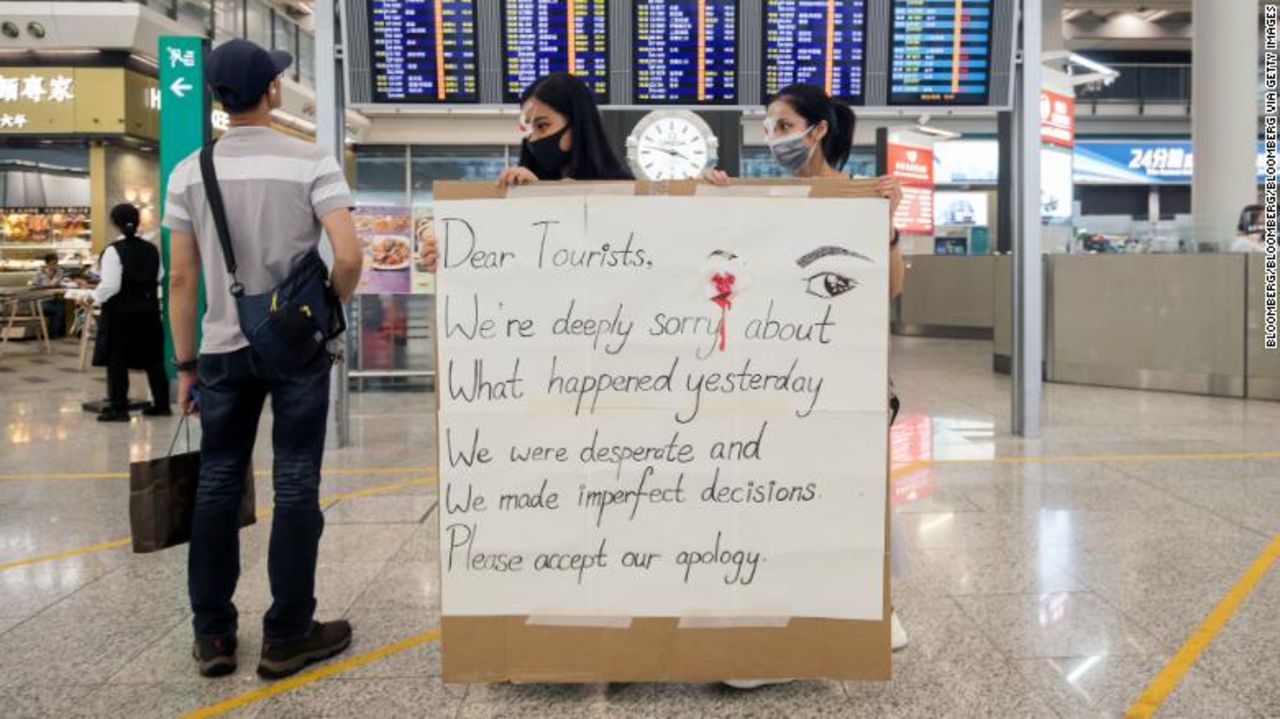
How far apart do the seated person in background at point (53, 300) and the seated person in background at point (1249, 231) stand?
15003 millimetres

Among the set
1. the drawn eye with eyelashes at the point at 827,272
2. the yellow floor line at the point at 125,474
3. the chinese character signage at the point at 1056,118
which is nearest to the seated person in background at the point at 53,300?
the yellow floor line at the point at 125,474

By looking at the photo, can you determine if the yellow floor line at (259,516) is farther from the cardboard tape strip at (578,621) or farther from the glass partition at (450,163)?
the glass partition at (450,163)

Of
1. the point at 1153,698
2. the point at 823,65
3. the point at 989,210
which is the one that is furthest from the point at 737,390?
the point at 989,210

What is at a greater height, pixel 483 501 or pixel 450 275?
pixel 450 275

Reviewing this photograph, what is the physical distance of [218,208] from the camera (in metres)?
2.67

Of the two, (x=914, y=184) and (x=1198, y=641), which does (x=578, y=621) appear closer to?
(x=1198, y=641)

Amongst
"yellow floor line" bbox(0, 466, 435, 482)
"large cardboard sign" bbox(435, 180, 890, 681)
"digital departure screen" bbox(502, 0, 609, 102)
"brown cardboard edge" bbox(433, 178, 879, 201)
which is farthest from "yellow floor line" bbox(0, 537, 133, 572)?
"digital departure screen" bbox(502, 0, 609, 102)

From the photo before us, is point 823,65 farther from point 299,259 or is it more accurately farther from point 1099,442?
point 299,259

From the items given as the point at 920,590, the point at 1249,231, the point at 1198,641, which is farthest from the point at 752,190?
the point at 1249,231

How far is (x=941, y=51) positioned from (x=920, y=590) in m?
4.18

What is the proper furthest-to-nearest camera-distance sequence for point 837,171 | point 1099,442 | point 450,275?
1. point 1099,442
2. point 837,171
3. point 450,275

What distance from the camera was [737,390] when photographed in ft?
8.46

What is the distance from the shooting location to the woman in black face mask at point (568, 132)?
278 centimetres

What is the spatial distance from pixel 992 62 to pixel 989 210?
15.3 m
